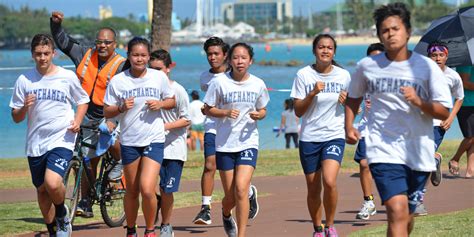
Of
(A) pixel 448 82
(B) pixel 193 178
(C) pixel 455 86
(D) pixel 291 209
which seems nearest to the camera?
(A) pixel 448 82

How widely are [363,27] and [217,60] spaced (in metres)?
177

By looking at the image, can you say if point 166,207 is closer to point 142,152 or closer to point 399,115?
point 142,152

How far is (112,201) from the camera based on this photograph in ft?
40.6

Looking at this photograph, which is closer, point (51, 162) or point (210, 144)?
point (51, 162)

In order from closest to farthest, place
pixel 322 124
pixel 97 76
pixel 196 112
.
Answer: pixel 322 124
pixel 97 76
pixel 196 112

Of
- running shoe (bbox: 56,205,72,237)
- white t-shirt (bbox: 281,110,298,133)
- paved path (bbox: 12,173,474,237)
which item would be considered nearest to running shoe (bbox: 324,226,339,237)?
paved path (bbox: 12,173,474,237)

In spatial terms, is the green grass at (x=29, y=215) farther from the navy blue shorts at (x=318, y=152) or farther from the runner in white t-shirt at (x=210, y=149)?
the navy blue shorts at (x=318, y=152)

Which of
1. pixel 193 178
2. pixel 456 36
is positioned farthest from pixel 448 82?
pixel 193 178

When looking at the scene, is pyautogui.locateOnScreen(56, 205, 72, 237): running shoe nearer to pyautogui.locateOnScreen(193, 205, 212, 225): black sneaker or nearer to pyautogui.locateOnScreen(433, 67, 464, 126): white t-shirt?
pyautogui.locateOnScreen(193, 205, 212, 225): black sneaker

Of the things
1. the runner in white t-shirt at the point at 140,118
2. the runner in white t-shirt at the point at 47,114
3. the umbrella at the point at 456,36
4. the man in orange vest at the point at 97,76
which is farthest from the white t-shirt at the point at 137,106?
the umbrella at the point at 456,36

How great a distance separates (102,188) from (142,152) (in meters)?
1.97

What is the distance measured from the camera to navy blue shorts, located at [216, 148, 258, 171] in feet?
35.1

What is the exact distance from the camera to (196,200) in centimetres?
1446

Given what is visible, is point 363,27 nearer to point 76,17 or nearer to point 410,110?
point 76,17
